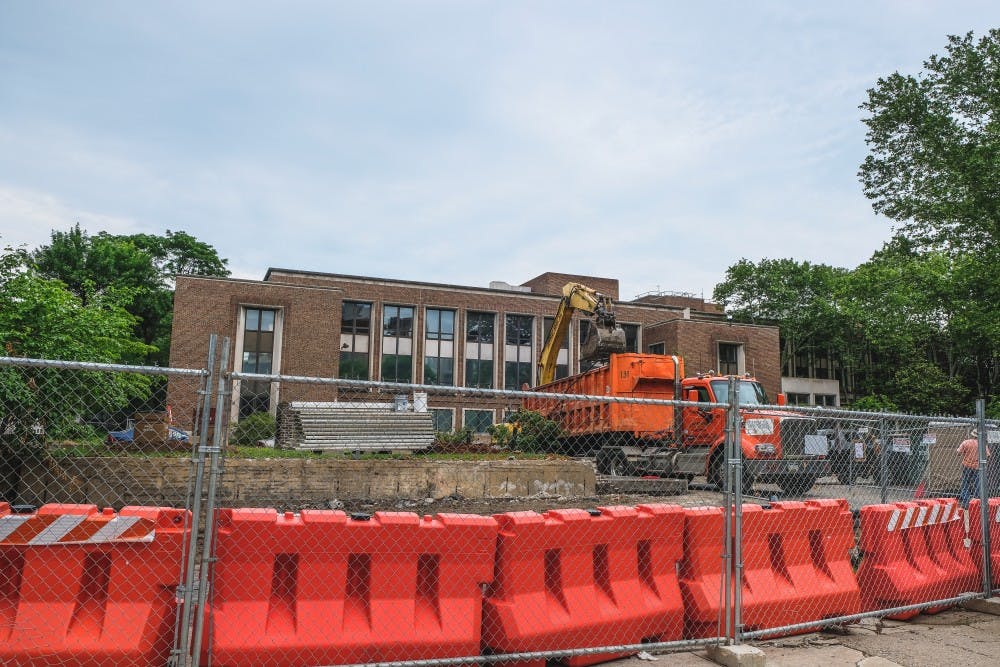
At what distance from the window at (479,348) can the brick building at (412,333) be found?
0.07 meters

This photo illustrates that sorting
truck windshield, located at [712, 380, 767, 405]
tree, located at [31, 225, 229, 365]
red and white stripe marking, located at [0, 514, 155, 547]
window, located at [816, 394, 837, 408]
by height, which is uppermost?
tree, located at [31, 225, 229, 365]

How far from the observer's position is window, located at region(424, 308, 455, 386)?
44562 mm

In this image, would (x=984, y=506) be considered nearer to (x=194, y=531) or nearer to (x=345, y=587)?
(x=345, y=587)

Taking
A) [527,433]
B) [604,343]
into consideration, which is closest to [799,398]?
[604,343]

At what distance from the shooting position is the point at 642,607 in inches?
207

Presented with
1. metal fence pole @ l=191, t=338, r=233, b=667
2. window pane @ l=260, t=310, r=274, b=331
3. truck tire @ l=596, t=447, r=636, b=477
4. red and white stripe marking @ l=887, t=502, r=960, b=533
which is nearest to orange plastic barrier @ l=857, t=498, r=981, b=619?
red and white stripe marking @ l=887, t=502, r=960, b=533

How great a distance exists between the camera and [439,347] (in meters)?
44.7

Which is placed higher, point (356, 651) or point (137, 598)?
point (137, 598)

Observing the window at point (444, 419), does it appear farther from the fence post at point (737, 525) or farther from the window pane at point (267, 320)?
the fence post at point (737, 525)

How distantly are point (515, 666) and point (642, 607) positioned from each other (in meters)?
1.10

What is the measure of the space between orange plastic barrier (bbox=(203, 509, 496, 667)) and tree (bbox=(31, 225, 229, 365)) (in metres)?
42.1

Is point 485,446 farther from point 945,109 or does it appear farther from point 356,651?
point 945,109

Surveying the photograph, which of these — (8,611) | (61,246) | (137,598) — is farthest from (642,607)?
(61,246)

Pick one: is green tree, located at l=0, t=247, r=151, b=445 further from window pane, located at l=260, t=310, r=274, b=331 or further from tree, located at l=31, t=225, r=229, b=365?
tree, located at l=31, t=225, r=229, b=365
